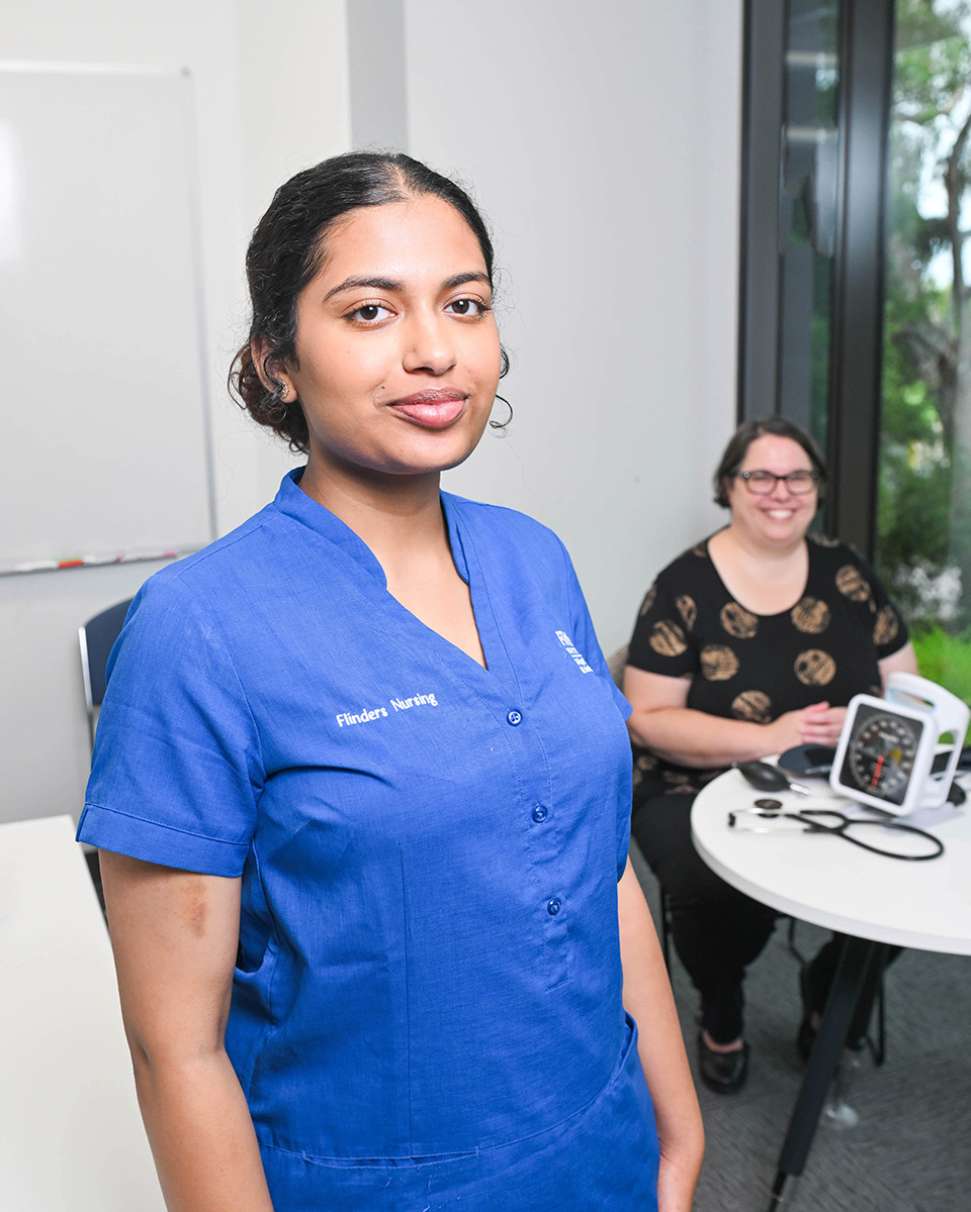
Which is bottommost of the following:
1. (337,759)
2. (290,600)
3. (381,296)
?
(337,759)

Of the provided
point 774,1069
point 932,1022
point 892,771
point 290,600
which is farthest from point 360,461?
point 932,1022

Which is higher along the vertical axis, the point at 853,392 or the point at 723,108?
the point at 723,108

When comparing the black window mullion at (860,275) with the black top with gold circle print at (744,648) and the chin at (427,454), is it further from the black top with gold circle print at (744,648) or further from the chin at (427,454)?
the chin at (427,454)

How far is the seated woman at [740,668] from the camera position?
7.34ft

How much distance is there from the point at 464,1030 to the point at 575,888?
15 centimetres

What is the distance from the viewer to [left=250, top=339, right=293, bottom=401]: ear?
94 cm

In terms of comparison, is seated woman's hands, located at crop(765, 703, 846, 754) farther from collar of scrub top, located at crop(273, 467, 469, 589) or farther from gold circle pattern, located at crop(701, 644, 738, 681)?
collar of scrub top, located at crop(273, 467, 469, 589)

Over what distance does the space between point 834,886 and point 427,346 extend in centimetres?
110

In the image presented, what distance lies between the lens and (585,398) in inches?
132

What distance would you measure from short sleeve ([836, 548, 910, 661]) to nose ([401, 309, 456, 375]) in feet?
5.85

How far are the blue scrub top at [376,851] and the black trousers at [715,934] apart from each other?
1260 millimetres

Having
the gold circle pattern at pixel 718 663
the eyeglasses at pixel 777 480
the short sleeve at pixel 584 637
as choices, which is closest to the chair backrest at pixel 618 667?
the gold circle pattern at pixel 718 663

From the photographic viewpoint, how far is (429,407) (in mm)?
878

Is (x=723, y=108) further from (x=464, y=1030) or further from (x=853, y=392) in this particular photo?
(x=464, y=1030)
